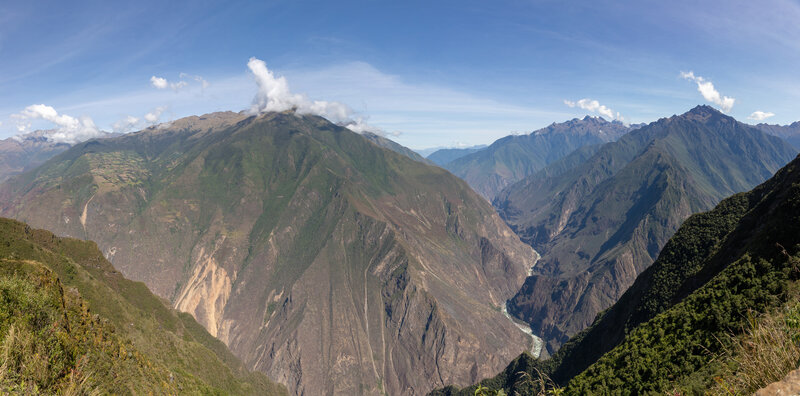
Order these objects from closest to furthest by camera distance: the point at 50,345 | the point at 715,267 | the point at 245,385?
the point at 50,345
the point at 715,267
the point at 245,385

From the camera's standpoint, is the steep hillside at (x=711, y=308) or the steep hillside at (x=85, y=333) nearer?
the steep hillside at (x=85, y=333)

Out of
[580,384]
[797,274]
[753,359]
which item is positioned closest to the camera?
[753,359]

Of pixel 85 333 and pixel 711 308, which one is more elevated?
pixel 711 308

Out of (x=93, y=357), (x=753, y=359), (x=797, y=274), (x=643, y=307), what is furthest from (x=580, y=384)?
(x=93, y=357)

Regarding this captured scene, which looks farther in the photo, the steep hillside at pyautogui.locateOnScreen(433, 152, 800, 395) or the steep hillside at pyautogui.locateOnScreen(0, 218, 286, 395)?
the steep hillside at pyautogui.locateOnScreen(433, 152, 800, 395)

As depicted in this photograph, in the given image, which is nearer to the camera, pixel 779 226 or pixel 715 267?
pixel 779 226

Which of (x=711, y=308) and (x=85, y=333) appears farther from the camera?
(x=711, y=308)

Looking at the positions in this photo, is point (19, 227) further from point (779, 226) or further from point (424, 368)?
point (424, 368)

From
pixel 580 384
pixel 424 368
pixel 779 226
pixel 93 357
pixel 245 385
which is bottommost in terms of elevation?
pixel 424 368
